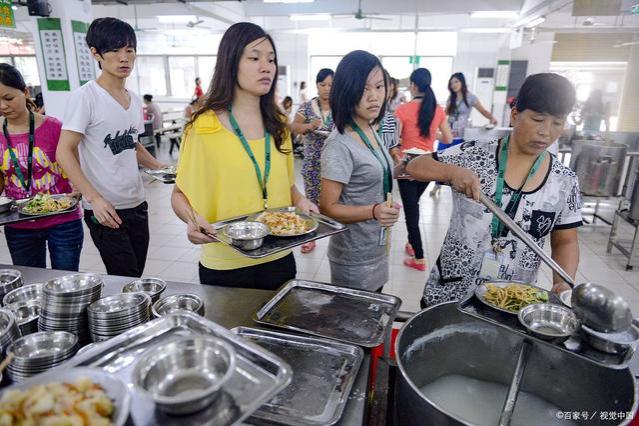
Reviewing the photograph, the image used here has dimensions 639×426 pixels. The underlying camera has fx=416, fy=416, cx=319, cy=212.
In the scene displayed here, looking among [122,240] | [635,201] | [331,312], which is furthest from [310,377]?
[635,201]

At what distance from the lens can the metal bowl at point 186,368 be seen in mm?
747

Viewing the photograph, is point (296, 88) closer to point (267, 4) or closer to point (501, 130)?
point (267, 4)

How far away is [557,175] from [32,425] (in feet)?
5.24

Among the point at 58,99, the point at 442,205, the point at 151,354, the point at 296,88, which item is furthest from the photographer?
the point at 296,88

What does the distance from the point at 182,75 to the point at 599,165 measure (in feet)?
44.2

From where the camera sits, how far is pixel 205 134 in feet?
5.02

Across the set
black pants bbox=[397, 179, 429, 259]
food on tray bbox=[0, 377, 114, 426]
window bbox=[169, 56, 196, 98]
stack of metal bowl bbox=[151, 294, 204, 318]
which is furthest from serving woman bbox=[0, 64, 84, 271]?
window bbox=[169, 56, 196, 98]

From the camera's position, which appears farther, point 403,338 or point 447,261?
point 447,261

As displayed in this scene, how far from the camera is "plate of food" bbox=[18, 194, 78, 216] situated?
6.44 feet

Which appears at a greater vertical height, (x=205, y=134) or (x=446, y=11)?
(x=446, y=11)

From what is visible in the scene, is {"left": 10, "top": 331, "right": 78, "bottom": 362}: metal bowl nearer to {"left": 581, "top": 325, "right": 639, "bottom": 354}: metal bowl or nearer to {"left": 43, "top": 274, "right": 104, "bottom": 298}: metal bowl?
{"left": 43, "top": 274, "right": 104, "bottom": 298}: metal bowl

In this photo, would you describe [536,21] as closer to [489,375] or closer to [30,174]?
[489,375]

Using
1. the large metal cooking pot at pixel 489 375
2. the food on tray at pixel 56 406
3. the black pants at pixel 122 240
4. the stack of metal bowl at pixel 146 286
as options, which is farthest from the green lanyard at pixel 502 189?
the black pants at pixel 122 240

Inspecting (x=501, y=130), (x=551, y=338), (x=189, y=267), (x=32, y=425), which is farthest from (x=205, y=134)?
(x=501, y=130)
